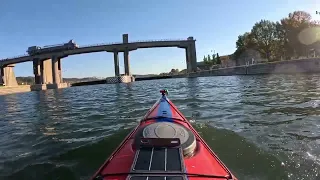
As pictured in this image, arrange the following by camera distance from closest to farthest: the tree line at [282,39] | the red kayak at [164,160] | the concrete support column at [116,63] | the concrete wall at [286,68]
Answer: the red kayak at [164,160] < the concrete wall at [286,68] < the tree line at [282,39] < the concrete support column at [116,63]

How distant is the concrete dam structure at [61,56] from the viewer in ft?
378

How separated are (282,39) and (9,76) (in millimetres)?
108893

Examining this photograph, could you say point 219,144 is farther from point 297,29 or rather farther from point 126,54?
point 126,54

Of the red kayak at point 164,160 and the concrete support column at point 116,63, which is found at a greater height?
the concrete support column at point 116,63

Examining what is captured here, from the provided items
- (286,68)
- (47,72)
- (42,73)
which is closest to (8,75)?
(42,73)

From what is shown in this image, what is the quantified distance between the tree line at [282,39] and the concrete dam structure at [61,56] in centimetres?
2844

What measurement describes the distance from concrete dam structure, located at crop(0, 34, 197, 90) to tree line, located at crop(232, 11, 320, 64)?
93.3 ft

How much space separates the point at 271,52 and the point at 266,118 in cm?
8241

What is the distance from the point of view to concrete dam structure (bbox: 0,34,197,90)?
378 feet

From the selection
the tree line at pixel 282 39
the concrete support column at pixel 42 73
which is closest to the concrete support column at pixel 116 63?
the concrete support column at pixel 42 73

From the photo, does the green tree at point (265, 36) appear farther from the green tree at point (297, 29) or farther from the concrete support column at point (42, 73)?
the concrete support column at point (42, 73)

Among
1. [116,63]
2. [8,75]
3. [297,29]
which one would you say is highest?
[297,29]

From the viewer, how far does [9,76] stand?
119062 millimetres

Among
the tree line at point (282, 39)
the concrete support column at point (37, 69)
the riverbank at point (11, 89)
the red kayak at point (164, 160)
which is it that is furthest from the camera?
the concrete support column at point (37, 69)
